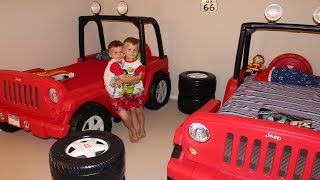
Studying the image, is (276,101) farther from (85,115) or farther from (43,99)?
(43,99)

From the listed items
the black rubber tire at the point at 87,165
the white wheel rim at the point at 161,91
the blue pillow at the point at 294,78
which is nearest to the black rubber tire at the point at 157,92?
the white wheel rim at the point at 161,91

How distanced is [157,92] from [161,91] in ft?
0.40

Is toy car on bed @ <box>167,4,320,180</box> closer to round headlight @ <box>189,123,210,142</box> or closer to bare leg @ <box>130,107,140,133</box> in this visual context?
round headlight @ <box>189,123,210,142</box>

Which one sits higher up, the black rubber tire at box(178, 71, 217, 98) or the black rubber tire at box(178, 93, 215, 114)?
the black rubber tire at box(178, 71, 217, 98)

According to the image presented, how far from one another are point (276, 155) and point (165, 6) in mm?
2917

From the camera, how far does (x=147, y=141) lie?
10.3ft

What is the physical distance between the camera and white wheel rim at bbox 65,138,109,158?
193cm

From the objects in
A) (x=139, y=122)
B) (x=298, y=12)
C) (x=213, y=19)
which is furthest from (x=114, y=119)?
(x=298, y=12)

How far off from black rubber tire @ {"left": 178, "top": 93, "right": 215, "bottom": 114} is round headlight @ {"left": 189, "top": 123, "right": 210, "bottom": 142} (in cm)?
184

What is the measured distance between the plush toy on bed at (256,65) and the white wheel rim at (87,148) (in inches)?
83.2

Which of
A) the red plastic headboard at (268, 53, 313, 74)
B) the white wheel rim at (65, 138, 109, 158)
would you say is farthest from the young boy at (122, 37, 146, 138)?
the red plastic headboard at (268, 53, 313, 74)

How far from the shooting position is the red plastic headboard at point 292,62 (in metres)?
3.42

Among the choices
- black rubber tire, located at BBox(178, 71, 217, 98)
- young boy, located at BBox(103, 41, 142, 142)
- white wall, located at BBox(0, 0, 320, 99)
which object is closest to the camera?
young boy, located at BBox(103, 41, 142, 142)

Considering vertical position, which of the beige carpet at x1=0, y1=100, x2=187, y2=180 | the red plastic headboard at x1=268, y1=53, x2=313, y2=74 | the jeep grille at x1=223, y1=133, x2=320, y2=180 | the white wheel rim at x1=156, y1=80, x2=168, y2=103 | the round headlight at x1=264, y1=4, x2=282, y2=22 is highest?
the round headlight at x1=264, y1=4, x2=282, y2=22
